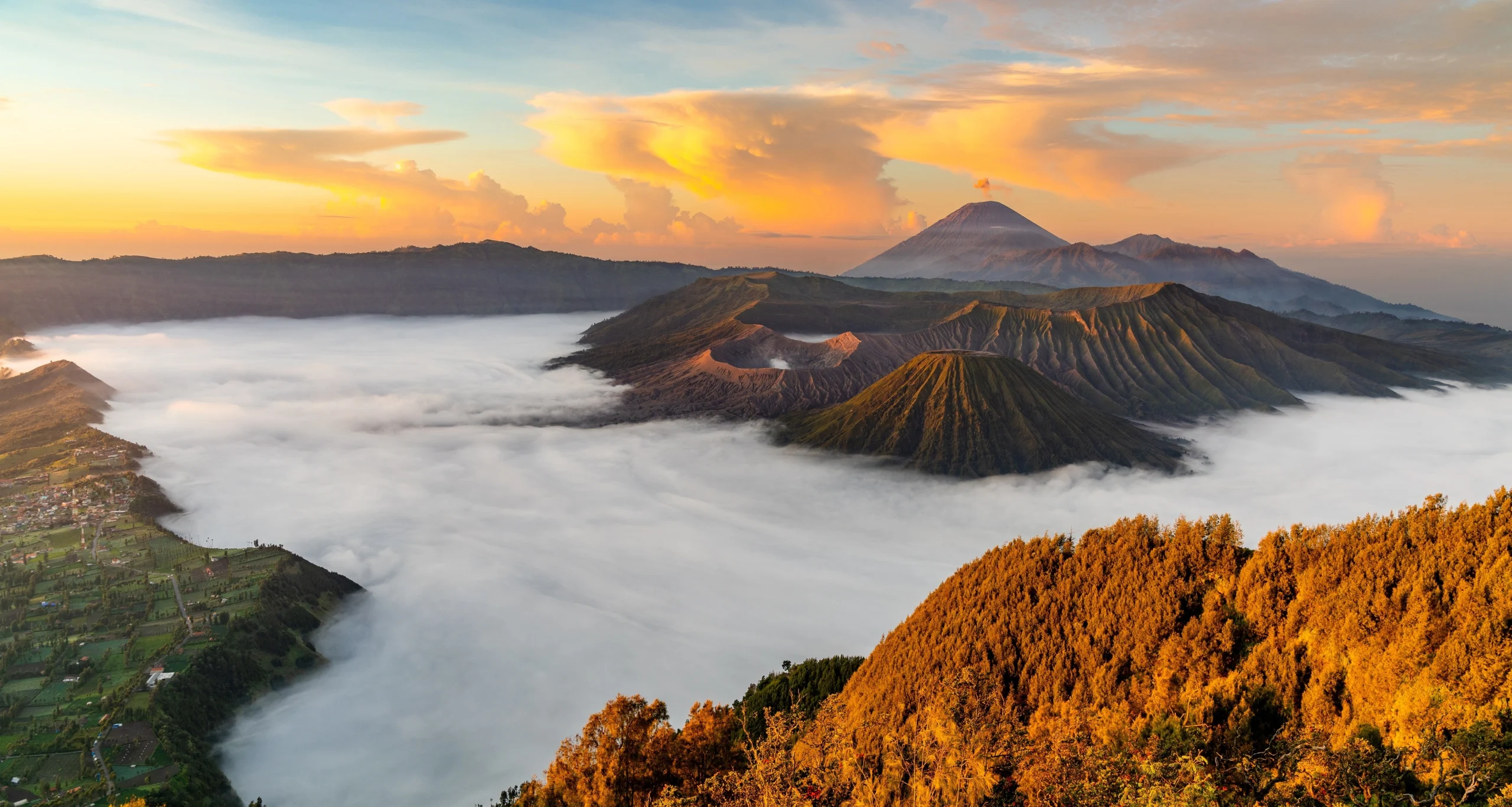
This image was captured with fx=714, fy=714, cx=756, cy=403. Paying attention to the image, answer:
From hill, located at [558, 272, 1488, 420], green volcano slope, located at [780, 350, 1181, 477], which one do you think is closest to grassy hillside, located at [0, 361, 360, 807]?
green volcano slope, located at [780, 350, 1181, 477]

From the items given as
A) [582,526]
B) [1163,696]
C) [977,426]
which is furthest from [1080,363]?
[1163,696]

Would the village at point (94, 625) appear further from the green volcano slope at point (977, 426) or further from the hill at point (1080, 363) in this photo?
the green volcano slope at point (977, 426)

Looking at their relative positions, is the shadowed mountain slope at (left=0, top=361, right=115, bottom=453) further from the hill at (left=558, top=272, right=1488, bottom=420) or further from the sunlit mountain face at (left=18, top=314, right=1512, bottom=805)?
the hill at (left=558, top=272, right=1488, bottom=420)

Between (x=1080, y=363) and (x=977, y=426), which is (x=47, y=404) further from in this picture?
(x=1080, y=363)

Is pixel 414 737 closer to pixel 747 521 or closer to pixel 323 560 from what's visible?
pixel 323 560

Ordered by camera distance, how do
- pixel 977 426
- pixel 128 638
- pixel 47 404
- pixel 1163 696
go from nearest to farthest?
pixel 1163 696 → pixel 128 638 → pixel 977 426 → pixel 47 404

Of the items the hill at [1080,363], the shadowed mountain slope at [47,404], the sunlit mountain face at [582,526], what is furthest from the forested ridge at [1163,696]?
the shadowed mountain slope at [47,404]
